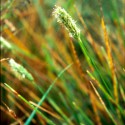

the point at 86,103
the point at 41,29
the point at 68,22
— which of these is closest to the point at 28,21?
the point at 41,29

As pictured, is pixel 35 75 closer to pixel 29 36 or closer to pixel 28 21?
pixel 29 36

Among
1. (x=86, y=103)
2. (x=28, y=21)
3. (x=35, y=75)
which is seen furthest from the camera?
(x=28, y=21)

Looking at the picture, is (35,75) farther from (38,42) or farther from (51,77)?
(38,42)

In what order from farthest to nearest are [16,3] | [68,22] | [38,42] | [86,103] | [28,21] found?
[28,21]
[38,42]
[86,103]
[16,3]
[68,22]

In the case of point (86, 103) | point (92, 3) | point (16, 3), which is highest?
point (16, 3)

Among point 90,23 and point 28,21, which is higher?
point 28,21

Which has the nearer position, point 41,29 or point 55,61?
point 55,61
